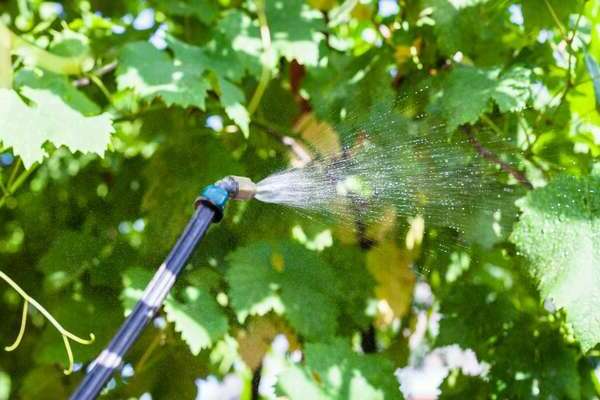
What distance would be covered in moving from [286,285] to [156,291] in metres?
0.37

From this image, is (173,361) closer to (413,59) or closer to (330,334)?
(330,334)

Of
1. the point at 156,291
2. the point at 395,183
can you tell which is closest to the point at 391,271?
the point at 395,183

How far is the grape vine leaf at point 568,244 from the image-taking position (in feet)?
3.40

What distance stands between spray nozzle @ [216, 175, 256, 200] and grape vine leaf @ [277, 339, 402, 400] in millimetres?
238

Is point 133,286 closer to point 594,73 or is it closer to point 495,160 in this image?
point 495,160

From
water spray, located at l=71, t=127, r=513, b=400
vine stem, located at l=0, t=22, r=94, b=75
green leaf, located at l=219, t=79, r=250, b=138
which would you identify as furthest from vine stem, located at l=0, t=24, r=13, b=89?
water spray, located at l=71, t=127, r=513, b=400

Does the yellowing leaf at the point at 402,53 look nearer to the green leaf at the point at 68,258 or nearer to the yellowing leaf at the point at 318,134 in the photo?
the yellowing leaf at the point at 318,134

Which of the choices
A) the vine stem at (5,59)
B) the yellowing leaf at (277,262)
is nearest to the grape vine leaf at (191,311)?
the yellowing leaf at (277,262)

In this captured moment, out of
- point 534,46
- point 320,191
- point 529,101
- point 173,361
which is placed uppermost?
point 534,46

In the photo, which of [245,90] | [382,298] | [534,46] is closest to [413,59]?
[534,46]

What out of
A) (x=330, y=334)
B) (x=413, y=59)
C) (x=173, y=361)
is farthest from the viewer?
(x=413, y=59)

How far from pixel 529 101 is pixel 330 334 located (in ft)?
1.55

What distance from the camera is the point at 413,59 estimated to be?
58.1 inches

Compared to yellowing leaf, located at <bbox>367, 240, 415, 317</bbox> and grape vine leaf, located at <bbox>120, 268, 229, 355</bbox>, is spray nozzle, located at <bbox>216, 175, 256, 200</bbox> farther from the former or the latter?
yellowing leaf, located at <bbox>367, 240, 415, 317</bbox>
